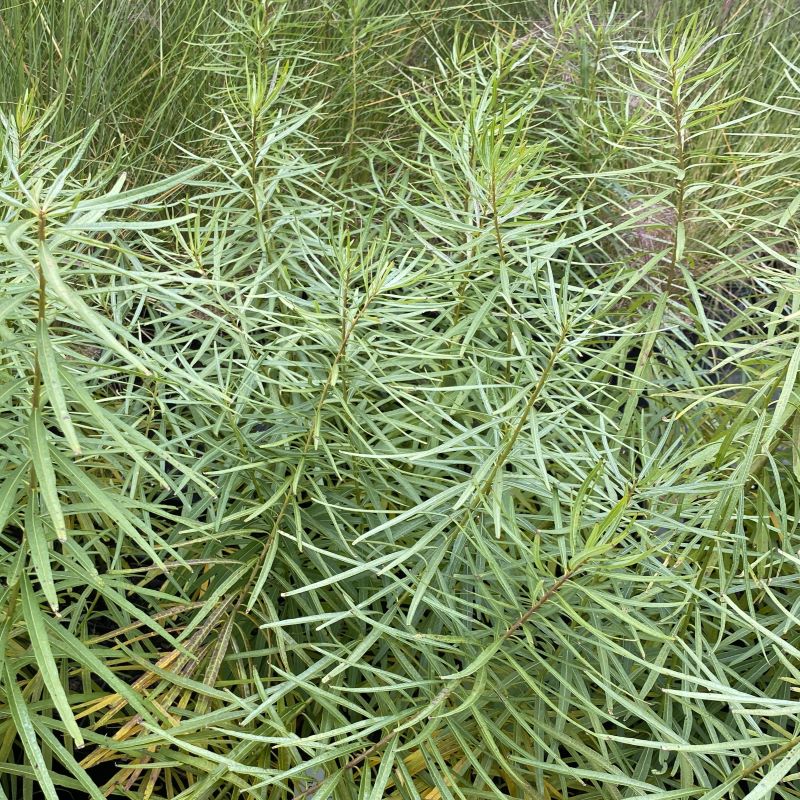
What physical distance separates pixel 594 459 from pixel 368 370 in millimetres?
295

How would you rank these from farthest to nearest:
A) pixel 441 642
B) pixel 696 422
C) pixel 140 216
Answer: pixel 140 216, pixel 696 422, pixel 441 642

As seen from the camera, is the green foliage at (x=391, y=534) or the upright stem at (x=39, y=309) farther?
the green foliage at (x=391, y=534)

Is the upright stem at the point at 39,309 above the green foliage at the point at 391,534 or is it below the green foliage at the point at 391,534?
above

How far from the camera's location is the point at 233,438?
47.5 inches

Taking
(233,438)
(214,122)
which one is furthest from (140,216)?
(233,438)

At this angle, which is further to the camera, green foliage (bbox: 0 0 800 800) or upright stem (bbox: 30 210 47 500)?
green foliage (bbox: 0 0 800 800)

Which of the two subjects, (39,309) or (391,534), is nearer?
(39,309)

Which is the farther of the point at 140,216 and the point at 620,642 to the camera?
the point at 140,216

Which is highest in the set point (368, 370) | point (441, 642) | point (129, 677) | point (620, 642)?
point (368, 370)

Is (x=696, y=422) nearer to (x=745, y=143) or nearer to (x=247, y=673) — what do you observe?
(x=247, y=673)

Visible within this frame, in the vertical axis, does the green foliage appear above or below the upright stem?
below

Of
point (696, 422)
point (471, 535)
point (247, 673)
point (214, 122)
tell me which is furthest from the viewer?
point (214, 122)

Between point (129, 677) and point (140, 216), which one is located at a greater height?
point (140, 216)

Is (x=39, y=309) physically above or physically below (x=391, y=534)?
above
